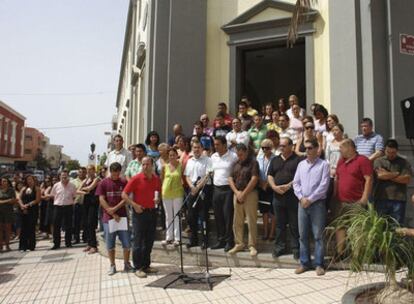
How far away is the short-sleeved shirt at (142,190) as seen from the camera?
20.0 ft

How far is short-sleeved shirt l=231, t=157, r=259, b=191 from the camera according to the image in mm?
6133

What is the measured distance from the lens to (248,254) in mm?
6051

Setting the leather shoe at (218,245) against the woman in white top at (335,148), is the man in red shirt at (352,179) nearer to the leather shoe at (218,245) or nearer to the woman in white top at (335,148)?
the woman in white top at (335,148)

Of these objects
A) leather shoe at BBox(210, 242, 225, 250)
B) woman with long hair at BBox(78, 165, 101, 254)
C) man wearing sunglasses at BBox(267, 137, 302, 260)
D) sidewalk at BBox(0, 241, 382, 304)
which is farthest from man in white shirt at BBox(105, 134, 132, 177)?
man wearing sunglasses at BBox(267, 137, 302, 260)

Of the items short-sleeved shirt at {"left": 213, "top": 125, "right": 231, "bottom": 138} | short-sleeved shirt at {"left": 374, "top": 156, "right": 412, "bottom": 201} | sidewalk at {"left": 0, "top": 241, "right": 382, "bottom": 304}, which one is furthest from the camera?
short-sleeved shirt at {"left": 213, "top": 125, "right": 231, "bottom": 138}

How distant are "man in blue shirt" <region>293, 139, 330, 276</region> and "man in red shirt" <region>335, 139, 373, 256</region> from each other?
258 millimetres

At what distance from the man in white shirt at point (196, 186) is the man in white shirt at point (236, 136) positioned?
2.11ft

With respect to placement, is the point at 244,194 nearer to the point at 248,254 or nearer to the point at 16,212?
the point at 248,254

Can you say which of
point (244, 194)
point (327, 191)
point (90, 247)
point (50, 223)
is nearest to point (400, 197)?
point (327, 191)

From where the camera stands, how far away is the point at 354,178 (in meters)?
5.45

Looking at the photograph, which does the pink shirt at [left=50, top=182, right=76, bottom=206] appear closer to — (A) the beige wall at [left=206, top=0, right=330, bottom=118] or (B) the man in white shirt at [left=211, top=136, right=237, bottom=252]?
(A) the beige wall at [left=206, top=0, right=330, bottom=118]

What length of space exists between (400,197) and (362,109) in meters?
2.52

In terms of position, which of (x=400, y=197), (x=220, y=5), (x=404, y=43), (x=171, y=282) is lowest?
Result: (x=171, y=282)

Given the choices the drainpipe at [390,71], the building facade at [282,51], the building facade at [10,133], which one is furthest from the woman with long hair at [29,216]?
the building facade at [10,133]
